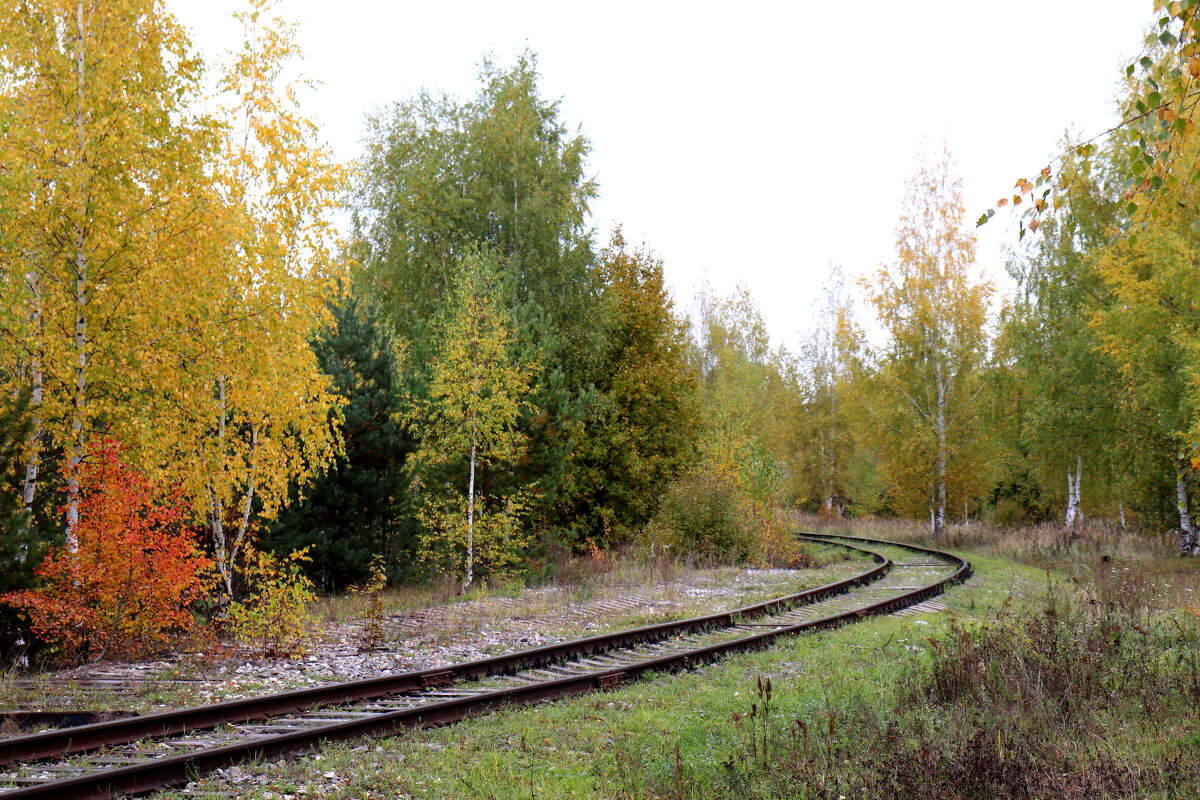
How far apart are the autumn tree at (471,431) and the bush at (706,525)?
18.3 feet

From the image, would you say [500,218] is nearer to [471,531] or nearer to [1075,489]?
[471,531]

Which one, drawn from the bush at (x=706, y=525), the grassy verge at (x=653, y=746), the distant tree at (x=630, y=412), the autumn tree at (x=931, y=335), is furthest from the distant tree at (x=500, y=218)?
the grassy verge at (x=653, y=746)

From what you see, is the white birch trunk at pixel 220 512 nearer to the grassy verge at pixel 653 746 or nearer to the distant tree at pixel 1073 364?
the grassy verge at pixel 653 746

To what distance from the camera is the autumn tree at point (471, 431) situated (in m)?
19.5

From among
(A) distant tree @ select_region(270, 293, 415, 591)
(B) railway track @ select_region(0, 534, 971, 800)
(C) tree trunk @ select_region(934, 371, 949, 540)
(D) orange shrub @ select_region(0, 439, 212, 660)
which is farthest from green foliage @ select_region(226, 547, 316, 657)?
(C) tree trunk @ select_region(934, 371, 949, 540)

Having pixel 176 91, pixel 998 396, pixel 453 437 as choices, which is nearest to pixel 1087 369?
pixel 998 396

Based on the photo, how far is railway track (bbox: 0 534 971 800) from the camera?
609 cm

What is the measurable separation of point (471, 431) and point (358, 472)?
287cm

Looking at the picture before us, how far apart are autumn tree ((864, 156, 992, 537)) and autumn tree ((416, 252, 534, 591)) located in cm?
2019

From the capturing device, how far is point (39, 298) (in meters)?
11.1

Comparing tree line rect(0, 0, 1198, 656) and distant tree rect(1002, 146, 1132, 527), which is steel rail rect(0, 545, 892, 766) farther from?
distant tree rect(1002, 146, 1132, 527)

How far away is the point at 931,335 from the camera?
3434 centimetres

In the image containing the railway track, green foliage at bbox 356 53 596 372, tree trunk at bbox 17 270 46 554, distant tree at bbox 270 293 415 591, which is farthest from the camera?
green foliage at bbox 356 53 596 372

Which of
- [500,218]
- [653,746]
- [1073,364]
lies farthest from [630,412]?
[653,746]
